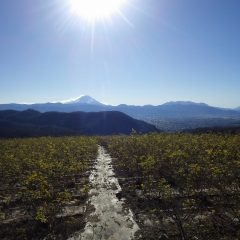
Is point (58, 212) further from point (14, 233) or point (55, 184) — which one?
point (55, 184)

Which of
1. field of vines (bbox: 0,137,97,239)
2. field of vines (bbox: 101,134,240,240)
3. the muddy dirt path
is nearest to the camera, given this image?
field of vines (bbox: 101,134,240,240)

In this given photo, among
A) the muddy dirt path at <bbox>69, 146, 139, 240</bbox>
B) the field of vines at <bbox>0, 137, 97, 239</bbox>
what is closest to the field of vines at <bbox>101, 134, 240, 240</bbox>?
the muddy dirt path at <bbox>69, 146, 139, 240</bbox>

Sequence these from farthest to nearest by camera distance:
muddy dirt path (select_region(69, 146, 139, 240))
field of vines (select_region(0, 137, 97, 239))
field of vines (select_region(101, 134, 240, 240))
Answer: field of vines (select_region(0, 137, 97, 239)) → muddy dirt path (select_region(69, 146, 139, 240)) → field of vines (select_region(101, 134, 240, 240))

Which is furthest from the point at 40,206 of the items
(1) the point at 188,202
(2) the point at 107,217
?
(1) the point at 188,202

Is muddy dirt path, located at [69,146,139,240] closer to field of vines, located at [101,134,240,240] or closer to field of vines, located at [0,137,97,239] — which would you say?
field of vines, located at [101,134,240,240]

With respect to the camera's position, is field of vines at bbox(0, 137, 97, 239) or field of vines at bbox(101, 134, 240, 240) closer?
field of vines at bbox(101, 134, 240, 240)

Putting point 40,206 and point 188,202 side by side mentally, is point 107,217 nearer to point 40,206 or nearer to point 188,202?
point 40,206

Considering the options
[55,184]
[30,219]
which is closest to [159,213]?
[30,219]

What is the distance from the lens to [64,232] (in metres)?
13.9

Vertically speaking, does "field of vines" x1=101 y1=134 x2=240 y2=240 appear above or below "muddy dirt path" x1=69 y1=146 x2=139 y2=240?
above

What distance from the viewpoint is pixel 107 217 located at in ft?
51.6

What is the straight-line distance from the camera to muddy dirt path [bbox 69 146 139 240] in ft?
44.0

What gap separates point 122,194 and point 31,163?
8.42 meters

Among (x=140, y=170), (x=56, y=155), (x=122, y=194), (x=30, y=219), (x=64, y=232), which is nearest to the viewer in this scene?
(x=64, y=232)
